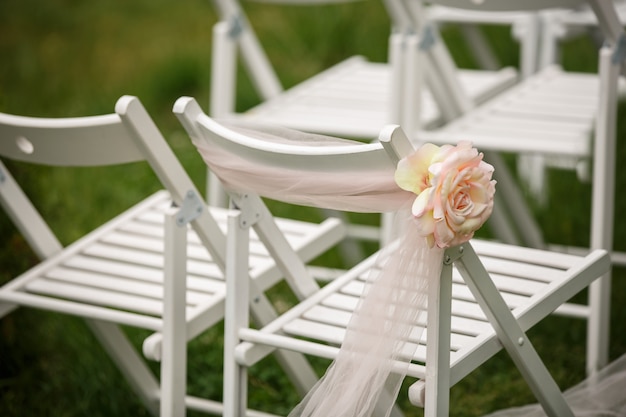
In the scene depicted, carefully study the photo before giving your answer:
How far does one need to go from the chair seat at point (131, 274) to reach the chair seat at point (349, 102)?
62cm

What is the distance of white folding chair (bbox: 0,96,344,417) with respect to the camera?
2.33 meters

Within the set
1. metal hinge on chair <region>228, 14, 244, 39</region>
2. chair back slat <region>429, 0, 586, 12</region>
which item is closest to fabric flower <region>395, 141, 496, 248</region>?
chair back slat <region>429, 0, 586, 12</region>

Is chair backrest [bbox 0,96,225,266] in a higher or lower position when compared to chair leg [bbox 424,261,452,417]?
higher

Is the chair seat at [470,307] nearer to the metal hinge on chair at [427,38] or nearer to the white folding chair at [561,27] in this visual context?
the metal hinge on chair at [427,38]

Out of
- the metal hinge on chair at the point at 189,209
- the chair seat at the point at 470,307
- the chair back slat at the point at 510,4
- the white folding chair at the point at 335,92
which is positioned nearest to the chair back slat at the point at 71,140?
the metal hinge on chair at the point at 189,209

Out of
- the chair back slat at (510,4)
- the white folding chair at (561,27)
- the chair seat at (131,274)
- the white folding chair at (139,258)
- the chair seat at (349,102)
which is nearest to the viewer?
the white folding chair at (139,258)

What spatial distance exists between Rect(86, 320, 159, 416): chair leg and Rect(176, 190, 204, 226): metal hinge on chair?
555 mm

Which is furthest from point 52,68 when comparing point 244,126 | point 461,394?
point 244,126

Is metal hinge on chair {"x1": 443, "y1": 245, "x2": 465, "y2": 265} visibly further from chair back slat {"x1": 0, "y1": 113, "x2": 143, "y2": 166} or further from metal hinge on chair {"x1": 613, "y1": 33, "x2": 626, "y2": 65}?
metal hinge on chair {"x1": 613, "y1": 33, "x2": 626, "y2": 65}

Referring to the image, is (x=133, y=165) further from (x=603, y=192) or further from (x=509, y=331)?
(x=509, y=331)

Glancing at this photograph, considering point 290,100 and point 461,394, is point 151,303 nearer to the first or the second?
point 461,394

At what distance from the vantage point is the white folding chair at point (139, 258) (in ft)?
7.66

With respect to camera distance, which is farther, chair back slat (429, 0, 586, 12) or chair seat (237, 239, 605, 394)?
chair back slat (429, 0, 586, 12)

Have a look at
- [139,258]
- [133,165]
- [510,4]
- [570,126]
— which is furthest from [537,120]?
[133,165]
